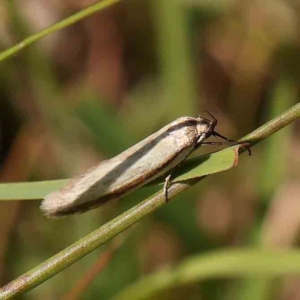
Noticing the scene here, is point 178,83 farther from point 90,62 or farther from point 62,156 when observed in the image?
point 90,62

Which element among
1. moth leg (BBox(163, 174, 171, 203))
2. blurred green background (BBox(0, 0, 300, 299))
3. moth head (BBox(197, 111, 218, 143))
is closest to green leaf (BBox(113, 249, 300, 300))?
blurred green background (BBox(0, 0, 300, 299))

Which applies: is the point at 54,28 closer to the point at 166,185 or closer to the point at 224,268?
the point at 166,185

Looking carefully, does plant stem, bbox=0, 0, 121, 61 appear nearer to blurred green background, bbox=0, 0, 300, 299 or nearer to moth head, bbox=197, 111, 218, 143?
moth head, bbox=197, 111, 218, 143

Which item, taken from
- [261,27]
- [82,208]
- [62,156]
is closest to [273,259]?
[82,208]

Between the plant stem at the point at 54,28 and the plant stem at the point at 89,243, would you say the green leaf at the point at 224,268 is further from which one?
the plant stem at the point at 54,28

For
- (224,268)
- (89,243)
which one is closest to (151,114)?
(224,268)

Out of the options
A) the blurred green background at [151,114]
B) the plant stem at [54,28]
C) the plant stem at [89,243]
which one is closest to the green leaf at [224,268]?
the blurred green background at [151,114]
